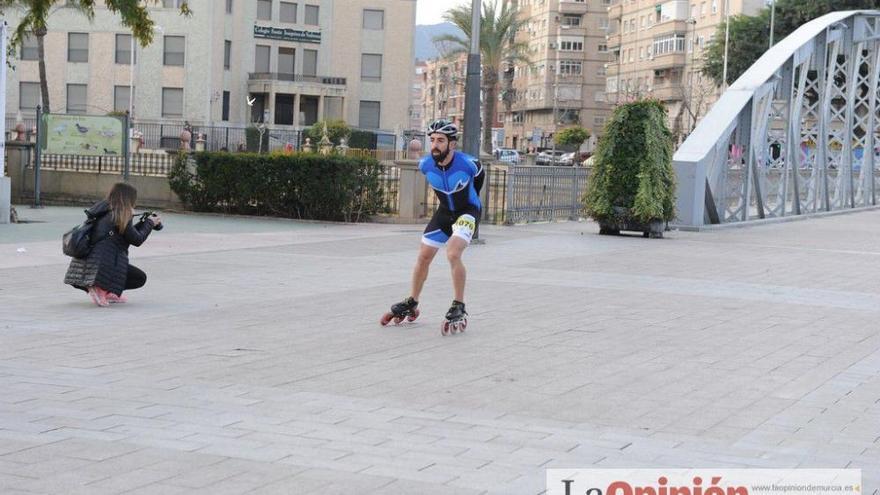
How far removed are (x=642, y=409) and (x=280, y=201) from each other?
17.1m

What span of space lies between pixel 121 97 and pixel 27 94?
194 inches

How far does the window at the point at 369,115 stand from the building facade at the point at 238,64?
0.18 ft

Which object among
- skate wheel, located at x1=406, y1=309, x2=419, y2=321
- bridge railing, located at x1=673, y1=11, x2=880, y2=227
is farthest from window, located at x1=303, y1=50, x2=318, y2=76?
skate wheel, located at x1=406, y1=309, x2=419, y2=321

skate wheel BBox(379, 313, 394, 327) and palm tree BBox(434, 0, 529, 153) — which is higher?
palm tree BBox(434, 0, 529, 153)

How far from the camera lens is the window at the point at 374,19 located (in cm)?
7119

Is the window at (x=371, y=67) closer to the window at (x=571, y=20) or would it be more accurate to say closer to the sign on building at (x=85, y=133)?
the window at (x=571, y=20)

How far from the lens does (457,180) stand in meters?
9.98

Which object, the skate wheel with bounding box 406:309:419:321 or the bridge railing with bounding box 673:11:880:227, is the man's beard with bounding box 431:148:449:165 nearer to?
the skate wheel with bounding box 406:309:419:321

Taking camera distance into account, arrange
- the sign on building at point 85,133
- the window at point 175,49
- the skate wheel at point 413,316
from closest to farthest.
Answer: the skate wheel at point 413,316 → the sign on building at point 85,133 → the window at point 175,49

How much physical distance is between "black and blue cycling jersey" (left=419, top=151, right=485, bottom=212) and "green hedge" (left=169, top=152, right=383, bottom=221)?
42.3 feet

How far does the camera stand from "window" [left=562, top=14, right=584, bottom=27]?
11450 cm

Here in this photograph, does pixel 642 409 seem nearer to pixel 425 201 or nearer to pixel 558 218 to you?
pixel 425 201

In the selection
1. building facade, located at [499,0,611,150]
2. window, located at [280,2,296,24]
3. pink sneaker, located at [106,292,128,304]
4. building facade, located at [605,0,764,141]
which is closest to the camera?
pink sneaker, located at [106,292,128,304]

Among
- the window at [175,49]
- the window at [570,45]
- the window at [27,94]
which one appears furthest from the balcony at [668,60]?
the window at [27,94]
